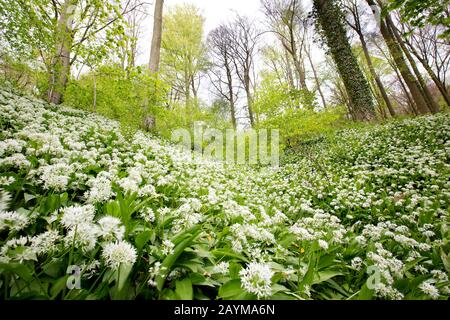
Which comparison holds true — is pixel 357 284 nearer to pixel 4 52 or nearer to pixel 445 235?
pixel 445 235

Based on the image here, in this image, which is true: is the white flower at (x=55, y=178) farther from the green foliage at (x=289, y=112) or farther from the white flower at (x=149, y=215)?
the green foliage at (x=289, y=112)

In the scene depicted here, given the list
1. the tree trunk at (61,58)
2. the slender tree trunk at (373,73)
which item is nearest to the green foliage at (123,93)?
the tree trunk at (61,58)

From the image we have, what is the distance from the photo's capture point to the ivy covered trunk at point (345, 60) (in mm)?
8672

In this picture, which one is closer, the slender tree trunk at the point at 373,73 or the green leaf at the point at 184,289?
the green leaf at the point at 184,289

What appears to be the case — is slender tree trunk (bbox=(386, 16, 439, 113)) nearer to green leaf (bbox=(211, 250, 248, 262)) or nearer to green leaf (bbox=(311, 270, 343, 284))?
green leaf (bbox=(311, 270, 343, 284))

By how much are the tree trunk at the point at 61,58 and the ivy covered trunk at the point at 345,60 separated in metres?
9.97

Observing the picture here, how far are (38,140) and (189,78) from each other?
526 inches

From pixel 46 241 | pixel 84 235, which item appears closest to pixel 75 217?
pixel 84 235

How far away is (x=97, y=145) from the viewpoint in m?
3.57

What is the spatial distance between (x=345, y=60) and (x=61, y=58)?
1118cm

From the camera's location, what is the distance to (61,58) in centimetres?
628

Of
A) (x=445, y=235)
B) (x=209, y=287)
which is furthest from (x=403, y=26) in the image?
(x=209, y=287)

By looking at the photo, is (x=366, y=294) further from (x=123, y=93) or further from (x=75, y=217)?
(x=123, y=93)

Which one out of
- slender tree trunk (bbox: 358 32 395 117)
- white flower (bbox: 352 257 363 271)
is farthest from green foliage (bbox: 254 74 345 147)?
white flower (bbox: 352 257 363 271)
